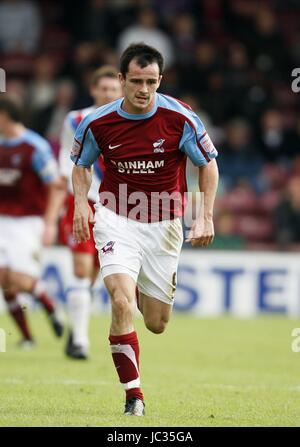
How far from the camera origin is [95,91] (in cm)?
1041

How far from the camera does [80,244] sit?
1038cm

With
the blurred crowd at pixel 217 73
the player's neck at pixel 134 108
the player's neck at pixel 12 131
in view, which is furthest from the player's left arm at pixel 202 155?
the blurred crowd at pixel 217 73

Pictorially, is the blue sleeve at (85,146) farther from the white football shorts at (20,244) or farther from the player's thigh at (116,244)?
the white football shorts at (20,244)

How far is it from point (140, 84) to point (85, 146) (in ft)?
2.01

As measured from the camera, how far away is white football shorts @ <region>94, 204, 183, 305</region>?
7.43m

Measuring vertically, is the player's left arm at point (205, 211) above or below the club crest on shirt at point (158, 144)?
below

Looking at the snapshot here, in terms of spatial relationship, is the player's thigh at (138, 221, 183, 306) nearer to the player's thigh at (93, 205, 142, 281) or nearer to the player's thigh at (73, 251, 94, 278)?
the player's thigh at (93, 205, 142, 281)

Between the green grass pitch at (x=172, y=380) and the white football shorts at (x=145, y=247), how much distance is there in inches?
32.1

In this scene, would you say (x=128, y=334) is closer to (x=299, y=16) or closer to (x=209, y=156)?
(x=209, y=156)

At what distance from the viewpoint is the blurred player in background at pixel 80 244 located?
10.3 metres

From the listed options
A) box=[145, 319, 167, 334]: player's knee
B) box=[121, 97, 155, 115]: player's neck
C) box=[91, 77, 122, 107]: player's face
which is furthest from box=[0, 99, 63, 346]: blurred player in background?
box=[121, 97, 155, 115]: player's neck

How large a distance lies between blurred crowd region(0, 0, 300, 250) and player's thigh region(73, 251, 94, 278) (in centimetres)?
573

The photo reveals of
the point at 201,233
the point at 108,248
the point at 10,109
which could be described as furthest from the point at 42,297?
the point at 201,233
